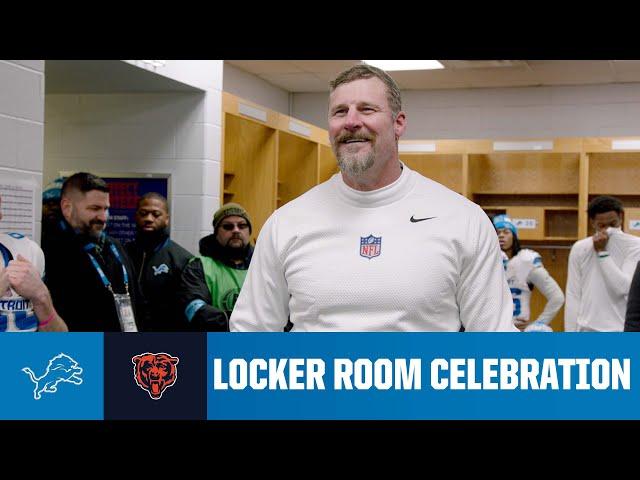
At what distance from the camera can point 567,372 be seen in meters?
1.37

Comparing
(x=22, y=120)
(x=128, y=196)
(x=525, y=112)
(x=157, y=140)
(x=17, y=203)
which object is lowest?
(x=17, y=203)

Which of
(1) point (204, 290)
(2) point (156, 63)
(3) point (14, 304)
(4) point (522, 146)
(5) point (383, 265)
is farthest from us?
(4) point (522, 146)

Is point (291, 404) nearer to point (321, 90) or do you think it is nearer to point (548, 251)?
point (548, 251)

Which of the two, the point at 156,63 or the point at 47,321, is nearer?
the point at 47,321

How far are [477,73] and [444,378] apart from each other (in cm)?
628

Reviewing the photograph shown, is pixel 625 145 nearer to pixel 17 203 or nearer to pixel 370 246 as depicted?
pixel 17 203

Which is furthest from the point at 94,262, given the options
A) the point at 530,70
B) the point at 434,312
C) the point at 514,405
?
the point at 530,70

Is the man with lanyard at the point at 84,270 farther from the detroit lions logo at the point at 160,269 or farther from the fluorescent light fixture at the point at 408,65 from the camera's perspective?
the fluorescent light fixture at the point at 408,65

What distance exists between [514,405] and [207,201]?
3410mm

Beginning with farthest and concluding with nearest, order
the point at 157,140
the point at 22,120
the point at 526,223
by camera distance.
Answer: the point at 526,223
the point at 157,140
the point at 22,120

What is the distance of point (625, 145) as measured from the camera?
688 cm

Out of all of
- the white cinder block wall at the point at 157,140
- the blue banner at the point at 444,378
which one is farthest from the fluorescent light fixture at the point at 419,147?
the blue banner at the point at 444,378

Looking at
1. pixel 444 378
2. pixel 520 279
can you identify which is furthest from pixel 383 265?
pixel 520 279

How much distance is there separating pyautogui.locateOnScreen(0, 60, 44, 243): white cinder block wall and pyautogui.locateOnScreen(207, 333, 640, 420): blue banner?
5.66 feet
